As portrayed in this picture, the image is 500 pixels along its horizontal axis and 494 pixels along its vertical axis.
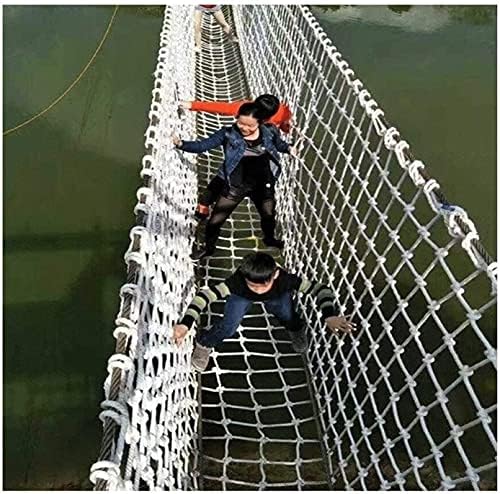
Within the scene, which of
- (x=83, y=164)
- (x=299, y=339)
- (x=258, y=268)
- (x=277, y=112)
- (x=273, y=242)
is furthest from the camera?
(x=83, y=164)

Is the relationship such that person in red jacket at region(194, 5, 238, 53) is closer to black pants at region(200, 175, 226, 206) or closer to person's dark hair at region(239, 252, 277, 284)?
black pants at region(200, 175, 226, 206)

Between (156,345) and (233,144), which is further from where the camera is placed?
(233,144)

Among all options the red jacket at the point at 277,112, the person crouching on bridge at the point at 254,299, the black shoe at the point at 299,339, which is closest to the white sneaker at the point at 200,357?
the person crouching on bridge at the point at 254,299

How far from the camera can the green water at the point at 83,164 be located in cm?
170

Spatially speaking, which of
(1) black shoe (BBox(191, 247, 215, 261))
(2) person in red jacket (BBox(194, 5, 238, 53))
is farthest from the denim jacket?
(2) person in red jacket (BBox(194, 5, 238, 53))

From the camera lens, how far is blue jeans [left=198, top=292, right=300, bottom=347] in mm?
1140

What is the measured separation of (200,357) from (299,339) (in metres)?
0.21

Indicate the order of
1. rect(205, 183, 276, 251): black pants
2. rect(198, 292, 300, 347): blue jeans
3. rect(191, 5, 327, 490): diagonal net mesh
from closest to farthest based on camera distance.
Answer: rect(198, 292, 300, 347): blue jeans, rect(191, 5, 327, 490): diagonal net mesh, rect(205, 183, 276, 251): black pants

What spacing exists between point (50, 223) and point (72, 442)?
87 cm

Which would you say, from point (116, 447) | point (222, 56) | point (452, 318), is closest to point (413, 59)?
point (222, 56)

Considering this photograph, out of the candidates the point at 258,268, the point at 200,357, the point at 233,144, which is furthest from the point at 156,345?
the point at 233,144

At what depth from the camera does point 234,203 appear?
145 centimetres

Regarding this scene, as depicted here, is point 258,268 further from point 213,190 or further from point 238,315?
point 213,190

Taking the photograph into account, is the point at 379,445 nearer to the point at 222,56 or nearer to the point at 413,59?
the point at 222,56
